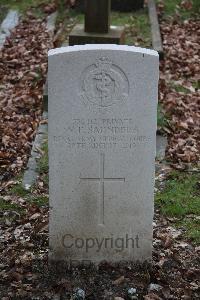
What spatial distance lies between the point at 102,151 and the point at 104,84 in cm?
50

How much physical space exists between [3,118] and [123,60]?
4038 millimetres

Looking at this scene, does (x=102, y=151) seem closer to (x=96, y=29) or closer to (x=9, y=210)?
(x=9, y=210)

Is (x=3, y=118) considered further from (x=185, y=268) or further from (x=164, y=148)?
(x=185, y=268)

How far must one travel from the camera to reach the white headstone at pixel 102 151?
454cm

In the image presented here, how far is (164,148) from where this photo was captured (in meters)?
7.34

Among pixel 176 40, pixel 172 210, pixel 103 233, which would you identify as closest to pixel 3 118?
pixel 172 210

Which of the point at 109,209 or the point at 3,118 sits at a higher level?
the point at 109,209

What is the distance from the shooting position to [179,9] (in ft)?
44.4

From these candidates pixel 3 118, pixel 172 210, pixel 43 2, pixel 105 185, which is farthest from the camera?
pixel 43 2

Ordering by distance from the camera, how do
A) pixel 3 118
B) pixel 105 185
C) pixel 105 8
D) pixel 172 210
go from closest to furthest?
pixel 105 185 → pixel 172 210 → pixel 3 118 → pixel 105 8

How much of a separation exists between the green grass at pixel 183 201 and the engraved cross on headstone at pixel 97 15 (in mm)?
3514

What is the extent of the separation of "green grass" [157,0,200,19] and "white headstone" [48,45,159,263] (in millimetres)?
→ 8948

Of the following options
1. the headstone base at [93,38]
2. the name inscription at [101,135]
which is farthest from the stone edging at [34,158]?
the name inscription at [101,135]

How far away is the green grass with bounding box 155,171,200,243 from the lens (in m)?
5.78
